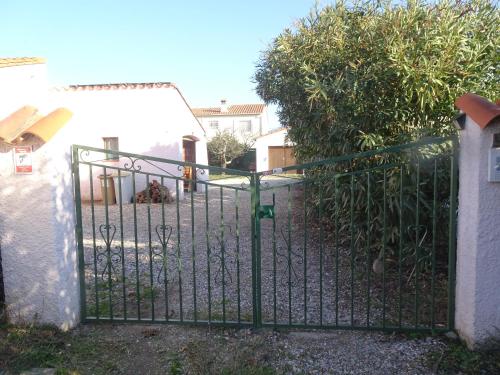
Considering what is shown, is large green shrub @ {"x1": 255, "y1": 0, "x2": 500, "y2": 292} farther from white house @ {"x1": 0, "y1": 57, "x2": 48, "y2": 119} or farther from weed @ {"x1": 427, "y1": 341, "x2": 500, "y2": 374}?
white house @ {"x1": 0, "y1": 57, "x2": 48, "y2": 119}

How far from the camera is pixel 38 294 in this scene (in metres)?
3.37

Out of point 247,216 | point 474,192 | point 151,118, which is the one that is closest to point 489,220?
point 474,192

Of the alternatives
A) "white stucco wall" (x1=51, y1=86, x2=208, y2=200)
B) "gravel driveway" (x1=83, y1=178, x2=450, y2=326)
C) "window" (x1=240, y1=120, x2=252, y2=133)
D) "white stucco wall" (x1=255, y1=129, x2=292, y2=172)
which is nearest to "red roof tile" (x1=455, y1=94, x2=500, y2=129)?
"gravel driveway" (x1=83, y1=178, x2=450, y2=326)

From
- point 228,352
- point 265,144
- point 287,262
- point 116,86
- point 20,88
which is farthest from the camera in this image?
point 265,144

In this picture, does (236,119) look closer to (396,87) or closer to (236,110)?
(236,110)

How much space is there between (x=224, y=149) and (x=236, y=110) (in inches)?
426

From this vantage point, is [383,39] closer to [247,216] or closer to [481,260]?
[481,260]

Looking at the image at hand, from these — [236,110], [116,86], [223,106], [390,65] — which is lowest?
[390,65]

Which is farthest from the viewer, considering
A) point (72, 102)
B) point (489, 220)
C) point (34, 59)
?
point (72, 102)

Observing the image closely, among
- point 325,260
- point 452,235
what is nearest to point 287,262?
point 325,260

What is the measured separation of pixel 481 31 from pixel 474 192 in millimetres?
2302

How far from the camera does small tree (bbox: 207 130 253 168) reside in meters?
27.9

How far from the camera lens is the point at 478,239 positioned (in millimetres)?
2934

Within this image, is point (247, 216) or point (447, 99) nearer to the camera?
point (447, 99)
